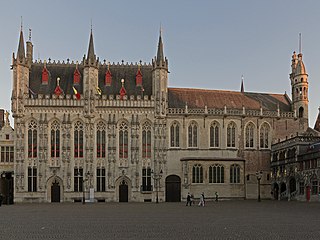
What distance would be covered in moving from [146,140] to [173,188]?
8095 millimetres

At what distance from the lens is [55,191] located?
76.8 metres

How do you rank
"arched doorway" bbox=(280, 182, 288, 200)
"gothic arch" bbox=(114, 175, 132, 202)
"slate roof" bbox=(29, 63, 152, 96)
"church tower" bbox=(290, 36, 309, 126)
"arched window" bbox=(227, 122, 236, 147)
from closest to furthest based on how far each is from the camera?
"arched doorway" bbox=(280, 182, 288, 200) → "gothic arch" bbox=(114, 175, 132, 202) → "slate roof" bbox=(29, 63, 152, 96) → "arched window" bbox=(227, 122, 236, 147) → "church tower" bbox=(290, 36, 309, 126)

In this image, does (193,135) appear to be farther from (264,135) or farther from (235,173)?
(264,135)

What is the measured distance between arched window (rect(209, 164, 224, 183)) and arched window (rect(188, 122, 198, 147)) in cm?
428

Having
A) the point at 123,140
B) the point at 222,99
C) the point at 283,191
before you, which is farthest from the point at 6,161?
the point at 283,191

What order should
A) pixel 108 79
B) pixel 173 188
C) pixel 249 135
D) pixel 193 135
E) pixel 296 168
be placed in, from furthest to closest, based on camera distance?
pixel 249 135 → pixel 108 79 → pixel 193 135 → pixel 173 188 → pixel 296 168

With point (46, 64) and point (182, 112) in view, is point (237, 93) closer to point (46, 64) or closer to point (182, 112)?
point (182, 112)

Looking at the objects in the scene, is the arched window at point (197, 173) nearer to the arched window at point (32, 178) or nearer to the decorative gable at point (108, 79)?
the decorative gable at point (108, 79)

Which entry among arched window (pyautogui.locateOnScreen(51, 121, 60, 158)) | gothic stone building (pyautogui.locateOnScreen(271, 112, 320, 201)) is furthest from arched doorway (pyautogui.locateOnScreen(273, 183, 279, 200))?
arched window (pyautogui.locateOnScreen(51, 121, 60, 158))

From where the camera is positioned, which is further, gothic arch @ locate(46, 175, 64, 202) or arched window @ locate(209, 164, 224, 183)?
arched window @ locate(209, 164, 224, 183)

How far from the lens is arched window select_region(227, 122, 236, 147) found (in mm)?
80625

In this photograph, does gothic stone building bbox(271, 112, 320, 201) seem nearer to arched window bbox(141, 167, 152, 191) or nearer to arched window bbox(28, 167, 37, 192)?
arched window bbox(141, 167, 152, 191)

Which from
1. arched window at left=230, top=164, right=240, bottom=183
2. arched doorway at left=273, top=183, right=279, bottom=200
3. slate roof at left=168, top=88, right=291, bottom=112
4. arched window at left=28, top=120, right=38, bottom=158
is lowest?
arched doorway at left=273, top=183, right=279, bottom=200

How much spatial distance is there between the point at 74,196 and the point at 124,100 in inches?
612
